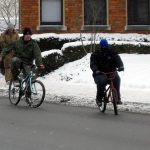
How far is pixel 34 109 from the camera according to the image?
44.0 feet

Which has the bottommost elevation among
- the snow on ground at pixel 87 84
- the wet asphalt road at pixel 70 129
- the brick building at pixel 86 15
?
the wet asphalt road at pixel 70 129

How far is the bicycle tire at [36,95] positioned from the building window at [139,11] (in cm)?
1314

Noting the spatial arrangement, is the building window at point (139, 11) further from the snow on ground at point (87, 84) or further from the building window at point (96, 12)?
the snow on ground at point (87, 84)

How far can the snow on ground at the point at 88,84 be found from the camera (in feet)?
47.9

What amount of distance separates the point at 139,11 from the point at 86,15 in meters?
2.39

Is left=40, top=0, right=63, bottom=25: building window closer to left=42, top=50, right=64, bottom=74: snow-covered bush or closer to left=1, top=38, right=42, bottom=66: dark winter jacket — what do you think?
left=42, top=50, right=64, bottom=74: snow-covered bush

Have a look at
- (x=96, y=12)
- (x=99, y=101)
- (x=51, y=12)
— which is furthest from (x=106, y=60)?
(x=51, y=12)

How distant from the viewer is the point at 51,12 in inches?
1045

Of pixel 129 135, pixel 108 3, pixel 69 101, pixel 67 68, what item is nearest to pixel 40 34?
pixel 108 3

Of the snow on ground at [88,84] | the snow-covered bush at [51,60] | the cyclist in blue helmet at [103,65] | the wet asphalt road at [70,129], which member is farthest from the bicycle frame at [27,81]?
the snow-covered bush at [51,60]

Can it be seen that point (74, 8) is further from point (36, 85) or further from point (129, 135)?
point (129, 135)

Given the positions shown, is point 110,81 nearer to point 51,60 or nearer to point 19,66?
point 19,66

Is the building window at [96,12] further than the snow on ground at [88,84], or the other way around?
the building window at [96,12]

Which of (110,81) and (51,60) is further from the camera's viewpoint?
Answer: (51,60)
